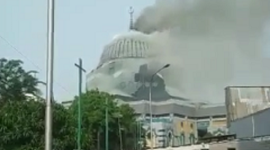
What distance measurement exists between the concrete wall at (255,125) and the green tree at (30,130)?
1866 cm

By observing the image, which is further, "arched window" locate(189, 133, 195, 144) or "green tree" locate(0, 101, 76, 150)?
"arched window" locate(189, 133, 195, 144)

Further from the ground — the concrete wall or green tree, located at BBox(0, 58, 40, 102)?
green tree, located at BBox(0, 58, 40, 102)

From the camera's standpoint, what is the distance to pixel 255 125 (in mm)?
48562

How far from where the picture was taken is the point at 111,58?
95.9 m

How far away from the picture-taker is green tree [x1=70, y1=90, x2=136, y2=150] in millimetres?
53031

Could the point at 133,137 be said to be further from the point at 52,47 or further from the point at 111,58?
the point at 52,47

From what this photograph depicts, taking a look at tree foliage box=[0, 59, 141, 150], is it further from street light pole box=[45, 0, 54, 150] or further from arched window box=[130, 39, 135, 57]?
arched window box=[130, 39, 135, 57]

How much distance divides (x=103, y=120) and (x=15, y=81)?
35.1 feet

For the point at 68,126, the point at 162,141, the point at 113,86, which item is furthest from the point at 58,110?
the point at 113,86

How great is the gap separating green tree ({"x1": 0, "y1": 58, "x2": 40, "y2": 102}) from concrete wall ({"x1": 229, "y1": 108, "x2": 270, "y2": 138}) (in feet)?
58.5

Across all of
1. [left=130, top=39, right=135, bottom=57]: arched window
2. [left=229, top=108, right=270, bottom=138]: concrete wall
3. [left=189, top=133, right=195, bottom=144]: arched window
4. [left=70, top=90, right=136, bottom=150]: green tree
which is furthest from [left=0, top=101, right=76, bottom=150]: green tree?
[left=189, top=133, right=195, bottom=144]: arched window

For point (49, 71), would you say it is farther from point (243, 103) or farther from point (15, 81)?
point (243, 103)

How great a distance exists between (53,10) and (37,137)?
60.1ft

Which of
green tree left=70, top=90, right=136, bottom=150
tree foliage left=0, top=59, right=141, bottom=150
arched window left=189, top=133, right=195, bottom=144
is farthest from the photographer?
arched window left=189, top=133, right=195, bottom=144
